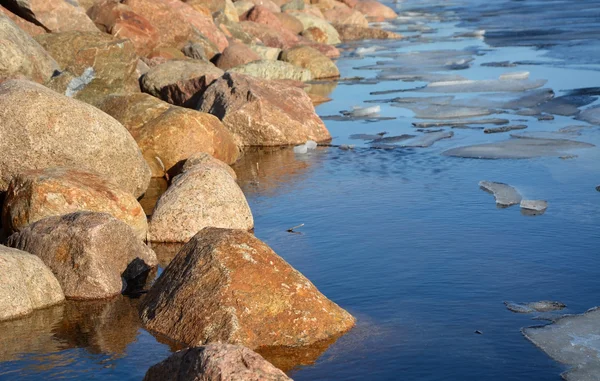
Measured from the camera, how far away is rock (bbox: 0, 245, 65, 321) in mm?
8316

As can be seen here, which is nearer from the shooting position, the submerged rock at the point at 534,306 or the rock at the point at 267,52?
the submerged rock at the point at 534,306

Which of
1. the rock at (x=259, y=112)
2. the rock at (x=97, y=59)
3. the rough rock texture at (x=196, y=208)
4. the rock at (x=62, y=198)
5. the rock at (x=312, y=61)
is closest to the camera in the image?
the rock at (x=62, y=198)

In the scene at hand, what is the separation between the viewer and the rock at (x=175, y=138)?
13914mm

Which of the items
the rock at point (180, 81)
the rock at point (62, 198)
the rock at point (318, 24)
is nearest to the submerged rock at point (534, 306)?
the rock at point (62, 198)

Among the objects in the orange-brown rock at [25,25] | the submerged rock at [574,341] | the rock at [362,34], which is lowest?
the rock at [362,34]

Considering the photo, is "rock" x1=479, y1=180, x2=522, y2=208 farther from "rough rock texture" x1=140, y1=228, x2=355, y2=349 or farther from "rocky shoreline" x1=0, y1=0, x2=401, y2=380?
"rough rock texture" x1=140, y1=228, x2=355, y2=349

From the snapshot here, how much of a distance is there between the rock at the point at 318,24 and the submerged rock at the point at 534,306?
26907mm

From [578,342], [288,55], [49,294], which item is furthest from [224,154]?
[288,55]

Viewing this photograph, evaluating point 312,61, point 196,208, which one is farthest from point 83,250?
point 312,61

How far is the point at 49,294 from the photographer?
8.70 m

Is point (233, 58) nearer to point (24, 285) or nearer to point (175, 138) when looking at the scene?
point (175, 138)

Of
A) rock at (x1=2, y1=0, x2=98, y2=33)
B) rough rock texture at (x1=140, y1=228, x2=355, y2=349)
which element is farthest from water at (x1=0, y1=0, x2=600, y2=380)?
rock at (x1=2, y1=0, x2=98, y2=33)

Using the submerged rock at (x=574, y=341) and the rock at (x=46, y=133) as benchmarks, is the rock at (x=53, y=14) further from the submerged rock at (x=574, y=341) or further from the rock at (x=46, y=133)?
the submerged rock at (x=574, y=341)

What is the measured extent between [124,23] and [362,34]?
16.5 m
